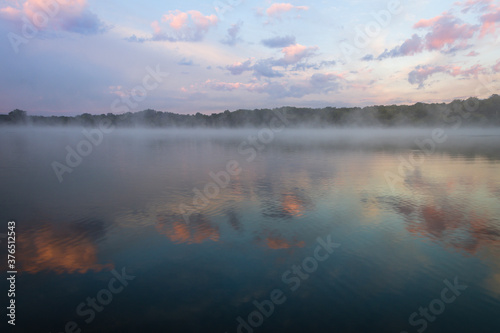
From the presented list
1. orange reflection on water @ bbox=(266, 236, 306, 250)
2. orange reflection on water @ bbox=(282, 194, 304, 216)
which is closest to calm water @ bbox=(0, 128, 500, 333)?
orange reflection on water @ bbox=(266, 236, 306, 250)

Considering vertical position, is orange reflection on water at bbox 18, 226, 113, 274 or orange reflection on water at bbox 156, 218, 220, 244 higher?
orange reflection on water at bbox 18, 226, 113, 274

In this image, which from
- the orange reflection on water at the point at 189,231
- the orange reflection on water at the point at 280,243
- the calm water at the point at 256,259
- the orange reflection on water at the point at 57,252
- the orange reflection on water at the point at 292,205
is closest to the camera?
the calm water at the point at 256,259

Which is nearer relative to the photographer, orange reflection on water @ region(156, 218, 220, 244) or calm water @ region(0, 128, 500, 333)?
calm water @ region(0, 128, 500, 333)

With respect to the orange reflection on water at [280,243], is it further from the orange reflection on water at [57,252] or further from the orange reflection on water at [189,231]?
the orange reflection on water at [57,252]

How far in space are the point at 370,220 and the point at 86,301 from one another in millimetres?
15117

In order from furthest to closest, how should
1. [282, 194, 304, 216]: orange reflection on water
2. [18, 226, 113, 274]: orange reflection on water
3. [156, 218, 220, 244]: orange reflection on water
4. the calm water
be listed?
[282, 194, 304, 216]: orange reflection on water
[156, 218, 220, 244]: orange reflection on water
[18, 226, 113, 274]: orange reflection on water
the calm water

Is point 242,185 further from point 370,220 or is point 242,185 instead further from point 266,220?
point 370,220

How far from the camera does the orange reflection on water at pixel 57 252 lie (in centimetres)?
1193

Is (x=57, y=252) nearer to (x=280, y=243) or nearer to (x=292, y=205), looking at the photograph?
(x=280, y=243)

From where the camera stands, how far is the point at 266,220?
59.0ft

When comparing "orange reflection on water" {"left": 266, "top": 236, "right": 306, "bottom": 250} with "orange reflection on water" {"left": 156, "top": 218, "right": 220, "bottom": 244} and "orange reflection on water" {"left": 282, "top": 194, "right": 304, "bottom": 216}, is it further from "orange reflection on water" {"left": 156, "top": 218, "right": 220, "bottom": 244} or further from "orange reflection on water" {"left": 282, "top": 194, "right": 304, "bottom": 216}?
"orange reflection on water" {"left": 282, "top": 194, "right": 304, "bottom": 216}

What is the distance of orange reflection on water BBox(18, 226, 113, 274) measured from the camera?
1193 centimetres

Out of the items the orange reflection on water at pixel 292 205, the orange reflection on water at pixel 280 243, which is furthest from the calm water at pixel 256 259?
the orange reflection on water at pixel 292 205

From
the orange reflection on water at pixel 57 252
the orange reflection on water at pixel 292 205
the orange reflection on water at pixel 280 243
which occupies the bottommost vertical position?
the orange reflection on water at pixel 292 205
